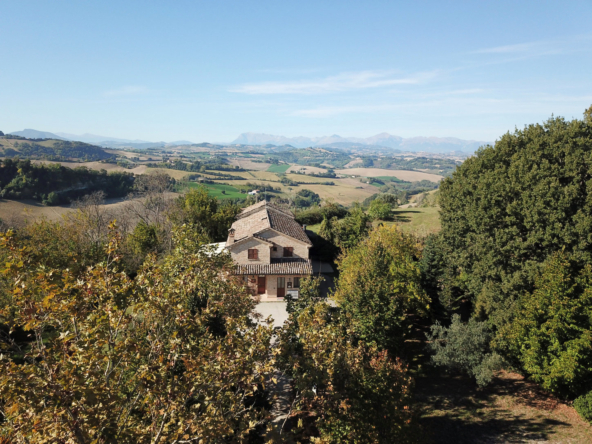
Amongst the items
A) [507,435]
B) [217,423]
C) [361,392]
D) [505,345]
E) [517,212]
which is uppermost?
[517,212]

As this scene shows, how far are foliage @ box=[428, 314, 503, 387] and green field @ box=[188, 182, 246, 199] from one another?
10200cm

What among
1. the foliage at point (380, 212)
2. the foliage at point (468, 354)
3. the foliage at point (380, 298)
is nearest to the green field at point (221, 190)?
the foliage at point (380, 212)

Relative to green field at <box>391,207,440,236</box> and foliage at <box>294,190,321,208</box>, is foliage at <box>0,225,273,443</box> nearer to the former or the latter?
green field at <box>391,207,440,236</box>

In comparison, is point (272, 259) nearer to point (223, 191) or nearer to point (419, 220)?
point (419, 220)

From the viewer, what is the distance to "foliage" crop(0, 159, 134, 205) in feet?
279

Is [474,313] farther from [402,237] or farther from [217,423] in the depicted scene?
[217,423]

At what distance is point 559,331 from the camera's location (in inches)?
807

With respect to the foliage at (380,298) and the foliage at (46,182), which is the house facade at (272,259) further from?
the foliage at (46,182)

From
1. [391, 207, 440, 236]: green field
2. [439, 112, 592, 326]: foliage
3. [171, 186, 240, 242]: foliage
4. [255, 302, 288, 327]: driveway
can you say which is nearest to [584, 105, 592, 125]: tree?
[439, 112, 592, 326]: foliage

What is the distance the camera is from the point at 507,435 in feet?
64.1

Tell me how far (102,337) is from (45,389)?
6.54 ft

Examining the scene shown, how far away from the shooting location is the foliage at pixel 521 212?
23859 mm

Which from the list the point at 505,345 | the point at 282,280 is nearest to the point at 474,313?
the point at 505,345

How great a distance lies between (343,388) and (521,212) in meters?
19.9
